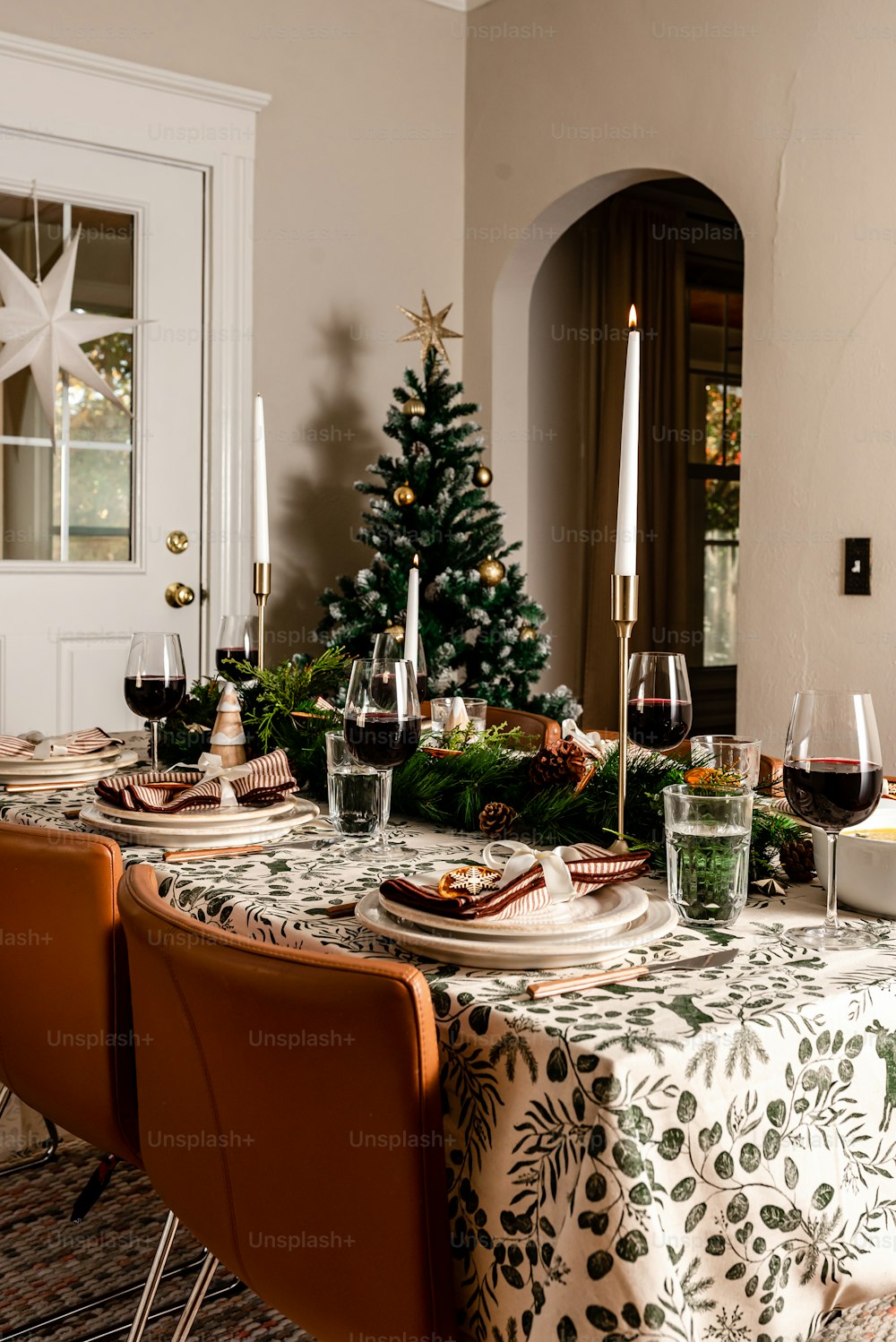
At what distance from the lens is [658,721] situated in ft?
4.68

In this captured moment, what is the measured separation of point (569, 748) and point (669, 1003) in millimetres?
627

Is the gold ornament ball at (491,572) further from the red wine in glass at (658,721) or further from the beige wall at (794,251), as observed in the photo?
the red wine in glass at (658,721)

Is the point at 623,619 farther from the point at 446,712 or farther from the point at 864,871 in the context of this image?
the point at 446,712

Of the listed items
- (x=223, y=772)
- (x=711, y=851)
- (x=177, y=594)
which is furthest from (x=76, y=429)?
(x=711, y=851)

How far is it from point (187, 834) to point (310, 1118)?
565 millimetres

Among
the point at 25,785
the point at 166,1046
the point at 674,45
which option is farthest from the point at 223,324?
the point at 166,1046

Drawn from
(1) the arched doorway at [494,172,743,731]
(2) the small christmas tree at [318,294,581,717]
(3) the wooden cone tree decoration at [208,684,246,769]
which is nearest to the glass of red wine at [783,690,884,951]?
(3) the wooden cone tree decoration at [208,684,246,769]

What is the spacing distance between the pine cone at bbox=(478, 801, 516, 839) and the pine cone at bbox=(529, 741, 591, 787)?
0.05 metres

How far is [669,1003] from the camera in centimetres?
94

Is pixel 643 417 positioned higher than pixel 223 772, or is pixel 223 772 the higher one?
pixel 643 417

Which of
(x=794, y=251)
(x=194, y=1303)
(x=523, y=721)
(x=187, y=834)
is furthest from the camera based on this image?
(x=794, y=251)

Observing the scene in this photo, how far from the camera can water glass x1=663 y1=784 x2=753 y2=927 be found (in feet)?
3.75

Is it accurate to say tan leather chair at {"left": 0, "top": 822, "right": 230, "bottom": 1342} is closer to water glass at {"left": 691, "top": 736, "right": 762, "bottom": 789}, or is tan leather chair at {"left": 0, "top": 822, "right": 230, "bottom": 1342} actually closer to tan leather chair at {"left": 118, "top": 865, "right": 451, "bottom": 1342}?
tan leather chair at {"left": 118, "top": 865, "right": 451, "bottom": 1342}

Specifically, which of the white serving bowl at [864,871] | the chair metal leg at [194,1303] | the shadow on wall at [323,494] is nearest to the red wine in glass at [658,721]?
the white serving bowl at [864,871]
